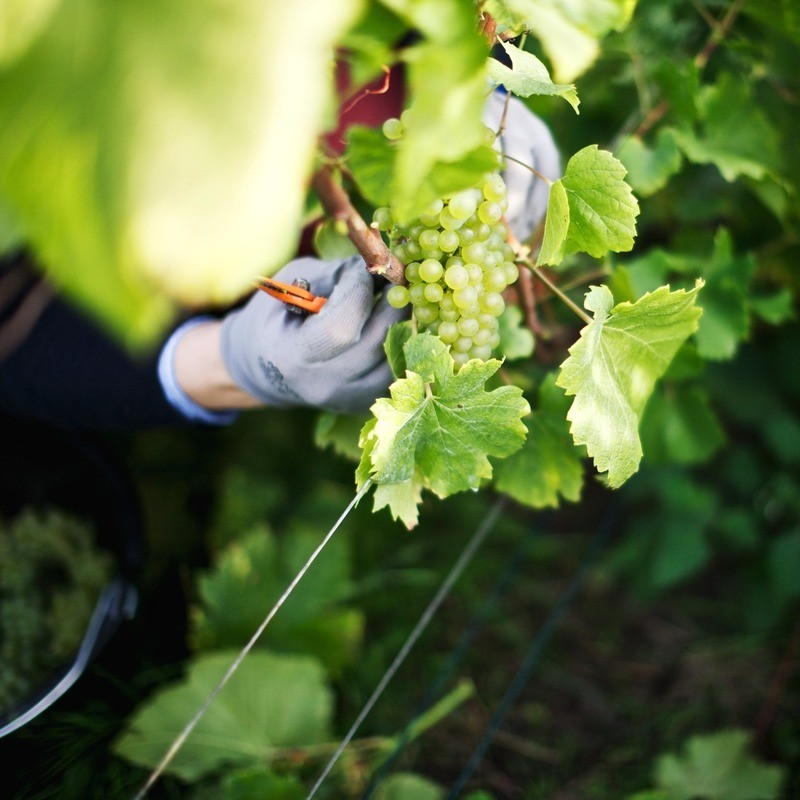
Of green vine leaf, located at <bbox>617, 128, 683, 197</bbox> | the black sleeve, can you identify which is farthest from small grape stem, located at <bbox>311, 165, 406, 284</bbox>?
the black sleeve

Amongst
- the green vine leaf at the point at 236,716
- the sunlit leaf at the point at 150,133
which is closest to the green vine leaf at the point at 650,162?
the sunlit leaf at the point at 150,133

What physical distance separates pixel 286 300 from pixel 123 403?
1.62ft

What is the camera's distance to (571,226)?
651 mm

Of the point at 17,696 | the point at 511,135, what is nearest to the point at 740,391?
the point at 511,135

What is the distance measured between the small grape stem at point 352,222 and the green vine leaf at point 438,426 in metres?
0.08

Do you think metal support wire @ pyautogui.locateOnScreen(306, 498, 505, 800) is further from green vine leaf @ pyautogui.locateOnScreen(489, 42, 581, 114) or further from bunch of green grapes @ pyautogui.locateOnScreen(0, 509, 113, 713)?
green vine leaf @ pyautogui.locateOnScreen(489, 42, 581, 114)

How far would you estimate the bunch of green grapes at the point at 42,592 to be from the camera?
104cm

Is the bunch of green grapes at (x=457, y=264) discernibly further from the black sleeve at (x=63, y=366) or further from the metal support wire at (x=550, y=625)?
the metal support wire at (x=550, y=625)

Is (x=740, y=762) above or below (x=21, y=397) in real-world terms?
below

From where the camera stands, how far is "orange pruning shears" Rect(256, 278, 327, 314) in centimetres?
68

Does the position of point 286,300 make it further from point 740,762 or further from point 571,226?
point 740,762

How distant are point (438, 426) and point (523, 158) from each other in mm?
399

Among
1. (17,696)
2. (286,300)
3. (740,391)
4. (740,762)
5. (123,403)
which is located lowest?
(740,762)

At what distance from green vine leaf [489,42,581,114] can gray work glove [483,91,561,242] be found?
8.1 inches
